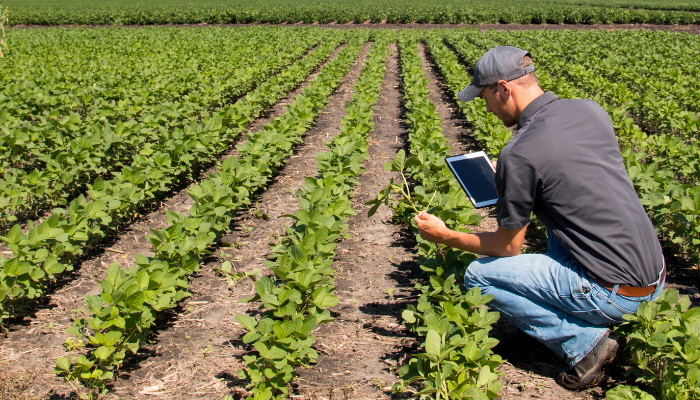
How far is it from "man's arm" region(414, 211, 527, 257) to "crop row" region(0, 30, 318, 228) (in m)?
3.54

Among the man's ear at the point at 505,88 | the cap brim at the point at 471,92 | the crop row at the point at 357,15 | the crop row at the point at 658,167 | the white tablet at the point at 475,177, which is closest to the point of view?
the man's ear at the point at 505,88


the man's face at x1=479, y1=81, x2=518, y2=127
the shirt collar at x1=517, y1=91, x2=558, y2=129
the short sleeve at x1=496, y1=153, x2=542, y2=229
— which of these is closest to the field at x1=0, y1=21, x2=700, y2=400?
the short sleeve at x1=496, y1=153, x2=542, y2=229

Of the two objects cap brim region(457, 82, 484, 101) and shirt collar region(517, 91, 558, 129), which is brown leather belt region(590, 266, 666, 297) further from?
cap brim region(457, 82, 484, 101)

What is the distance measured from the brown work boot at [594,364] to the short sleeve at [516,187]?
77 cm

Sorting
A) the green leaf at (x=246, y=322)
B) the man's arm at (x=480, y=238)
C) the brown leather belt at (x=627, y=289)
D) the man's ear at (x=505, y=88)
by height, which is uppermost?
the man's ear at (x=505, y=88)

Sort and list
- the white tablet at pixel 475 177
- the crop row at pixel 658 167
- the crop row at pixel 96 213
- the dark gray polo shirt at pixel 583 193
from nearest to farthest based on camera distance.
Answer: the dark gray polo shirt at pixel 583 193 < the white tablet at pixel 475 177 < the crop row at pixel 96 213 < the crop row at pixel 658 167

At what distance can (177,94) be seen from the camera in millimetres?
8531

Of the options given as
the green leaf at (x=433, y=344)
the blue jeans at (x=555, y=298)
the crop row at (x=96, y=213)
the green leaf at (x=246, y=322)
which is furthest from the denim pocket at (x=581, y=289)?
the crop row at (x=96, y=213)

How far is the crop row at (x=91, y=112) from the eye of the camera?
5152 millimetres

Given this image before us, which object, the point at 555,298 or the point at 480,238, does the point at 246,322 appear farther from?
the point at 555,298

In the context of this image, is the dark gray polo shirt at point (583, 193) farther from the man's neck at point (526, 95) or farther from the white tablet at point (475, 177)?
the white tablet at point (475, 177)

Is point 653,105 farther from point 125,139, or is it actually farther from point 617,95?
point 125,139

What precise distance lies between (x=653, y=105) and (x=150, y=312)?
24.4 feet

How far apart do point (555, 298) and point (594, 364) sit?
0.38 meters
